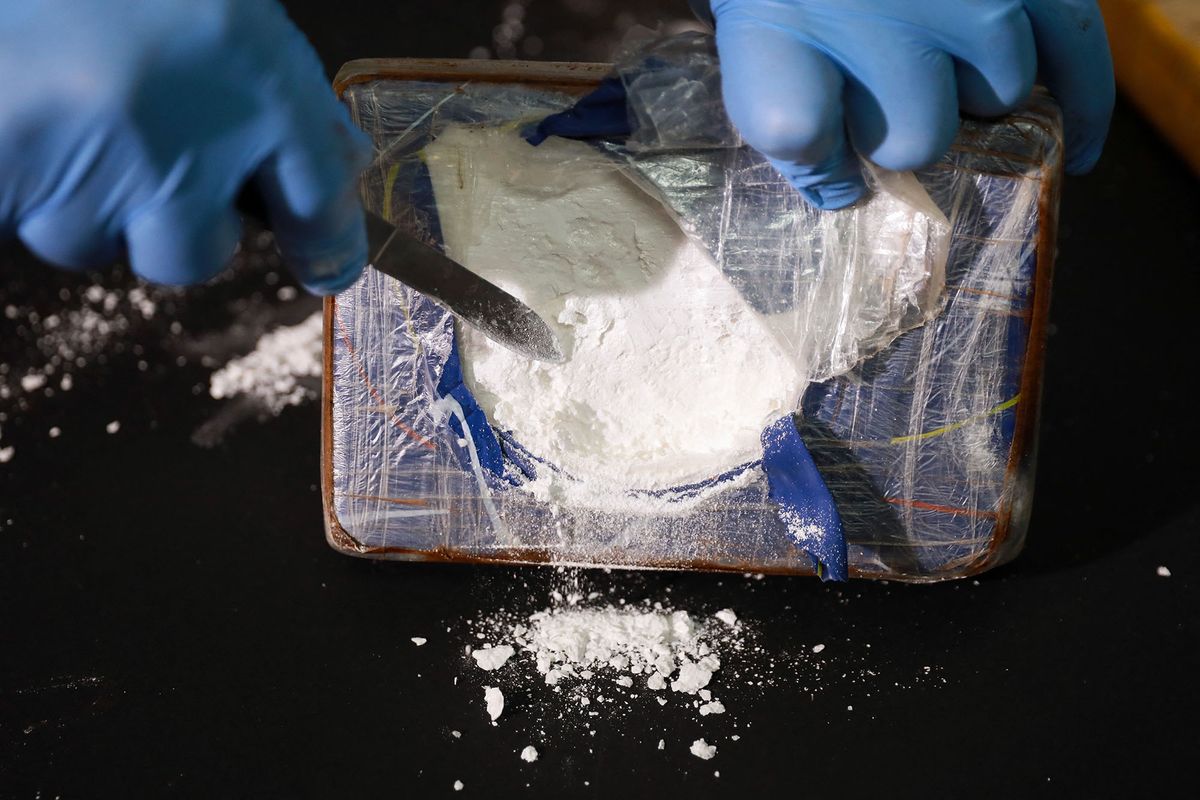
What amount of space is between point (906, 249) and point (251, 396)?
2.79 feet

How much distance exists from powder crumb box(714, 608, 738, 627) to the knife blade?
35 cm

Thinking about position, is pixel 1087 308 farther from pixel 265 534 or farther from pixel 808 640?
pixel 265 534

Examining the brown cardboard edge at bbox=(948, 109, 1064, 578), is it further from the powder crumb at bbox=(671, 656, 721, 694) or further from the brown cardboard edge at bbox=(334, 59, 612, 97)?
the brown cardboard edge at bbox=(334, 59, 612, 97)

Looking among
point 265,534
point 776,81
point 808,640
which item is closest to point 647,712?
point 808,640

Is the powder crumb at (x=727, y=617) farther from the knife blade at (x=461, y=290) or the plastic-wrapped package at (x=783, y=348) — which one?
the knife blade at (x=461, y=290)

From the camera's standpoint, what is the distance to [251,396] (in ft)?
4.43

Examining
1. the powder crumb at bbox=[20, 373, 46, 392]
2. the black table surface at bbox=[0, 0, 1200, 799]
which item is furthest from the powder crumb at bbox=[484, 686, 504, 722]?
the powder crumb at bbox=[20, 373, 46, 392]

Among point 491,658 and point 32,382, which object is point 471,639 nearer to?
point 491,658

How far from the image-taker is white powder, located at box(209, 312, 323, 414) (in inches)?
53.2

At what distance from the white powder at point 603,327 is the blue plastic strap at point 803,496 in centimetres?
2

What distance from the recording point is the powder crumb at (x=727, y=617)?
1143mm

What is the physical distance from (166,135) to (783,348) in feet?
1.82

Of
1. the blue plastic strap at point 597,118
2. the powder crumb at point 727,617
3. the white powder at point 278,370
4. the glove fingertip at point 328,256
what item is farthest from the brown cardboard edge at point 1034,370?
the white powder at point 278,370

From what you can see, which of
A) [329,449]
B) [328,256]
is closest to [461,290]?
[328,256]
